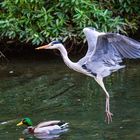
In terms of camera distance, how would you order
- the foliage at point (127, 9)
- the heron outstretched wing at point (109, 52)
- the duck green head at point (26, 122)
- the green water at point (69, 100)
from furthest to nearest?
the foliage at point (127, 9)
the duck green head at point (26, 122)
the green water at point (69, 100)
the heron outstretched wing at point (109, 52)

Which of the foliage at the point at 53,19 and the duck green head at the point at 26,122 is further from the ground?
the foliage at the point at 53,19

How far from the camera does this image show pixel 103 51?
9.07 meters

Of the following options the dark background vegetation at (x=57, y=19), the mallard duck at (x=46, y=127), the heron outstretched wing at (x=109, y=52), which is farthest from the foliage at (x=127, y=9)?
the mallard duck at (x=46, y=127)

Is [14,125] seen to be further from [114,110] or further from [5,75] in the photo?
[5,75]

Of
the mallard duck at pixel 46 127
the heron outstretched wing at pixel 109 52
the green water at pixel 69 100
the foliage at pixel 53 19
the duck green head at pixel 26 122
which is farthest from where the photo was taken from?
the foliage at pixel 53 19

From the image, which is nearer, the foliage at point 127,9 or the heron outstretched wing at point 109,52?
the heron outstretched wing at point 109,52

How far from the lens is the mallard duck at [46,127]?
9.26 m

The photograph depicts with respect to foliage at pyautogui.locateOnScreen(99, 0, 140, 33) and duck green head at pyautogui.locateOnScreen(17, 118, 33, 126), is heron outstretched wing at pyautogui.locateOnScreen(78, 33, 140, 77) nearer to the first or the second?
duck green head at pyautogui.locateOnScreen(17, 118, 33, 126)

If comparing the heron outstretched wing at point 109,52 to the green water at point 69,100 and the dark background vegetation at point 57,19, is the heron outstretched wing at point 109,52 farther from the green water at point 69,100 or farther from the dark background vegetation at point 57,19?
the dark background vegetation at point 57,19

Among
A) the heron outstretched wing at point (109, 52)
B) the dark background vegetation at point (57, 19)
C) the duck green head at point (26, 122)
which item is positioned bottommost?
the duck green head at point (26, 122)

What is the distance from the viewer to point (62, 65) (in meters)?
13.3

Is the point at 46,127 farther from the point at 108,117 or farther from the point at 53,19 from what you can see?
the point at 53,19

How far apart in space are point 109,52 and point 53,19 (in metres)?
4.30

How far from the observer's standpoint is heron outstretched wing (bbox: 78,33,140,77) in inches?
343
